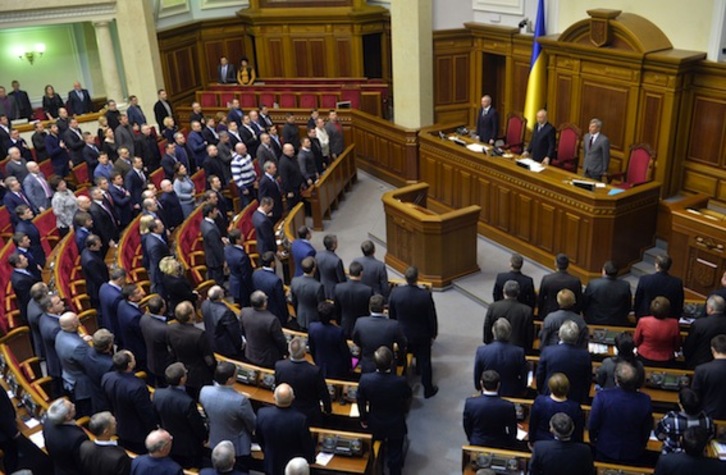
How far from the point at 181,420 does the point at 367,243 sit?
8.22 feet

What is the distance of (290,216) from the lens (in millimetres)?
9242

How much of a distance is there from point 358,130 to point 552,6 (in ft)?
13.2

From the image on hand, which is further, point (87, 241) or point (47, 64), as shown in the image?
point (47, 64)

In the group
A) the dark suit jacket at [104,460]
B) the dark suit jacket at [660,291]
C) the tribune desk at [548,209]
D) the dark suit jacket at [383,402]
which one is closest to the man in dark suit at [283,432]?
the dark suit jacket at [383,402]

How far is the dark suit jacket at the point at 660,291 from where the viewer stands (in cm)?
600

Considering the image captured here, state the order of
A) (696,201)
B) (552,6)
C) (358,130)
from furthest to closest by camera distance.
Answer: (358,130) < (552,6) < (696,201)

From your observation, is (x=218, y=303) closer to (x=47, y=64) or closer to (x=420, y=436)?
(x=420, y=436)

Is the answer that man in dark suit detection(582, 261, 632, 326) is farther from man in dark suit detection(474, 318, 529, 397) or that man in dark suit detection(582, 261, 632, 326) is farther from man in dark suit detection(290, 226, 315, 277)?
man in dark suit detection(290, 226, 315, 277)

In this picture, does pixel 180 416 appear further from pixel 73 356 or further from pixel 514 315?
pixel 514 315

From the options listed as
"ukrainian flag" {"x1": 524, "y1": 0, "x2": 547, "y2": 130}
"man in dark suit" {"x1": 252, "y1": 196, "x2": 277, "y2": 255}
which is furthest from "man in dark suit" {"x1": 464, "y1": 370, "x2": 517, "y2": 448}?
"ukrainian flag" {"x1": 524, "y1": 0, "x2": 547, "y2": 130}

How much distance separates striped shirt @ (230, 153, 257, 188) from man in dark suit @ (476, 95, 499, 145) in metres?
3.55

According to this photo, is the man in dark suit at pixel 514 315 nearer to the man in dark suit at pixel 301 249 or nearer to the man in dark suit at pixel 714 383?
the man in dark suit at pixel 714 383

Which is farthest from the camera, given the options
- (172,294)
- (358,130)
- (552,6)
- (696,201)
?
(358,130)

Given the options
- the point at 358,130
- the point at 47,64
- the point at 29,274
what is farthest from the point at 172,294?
the point at 47,64
